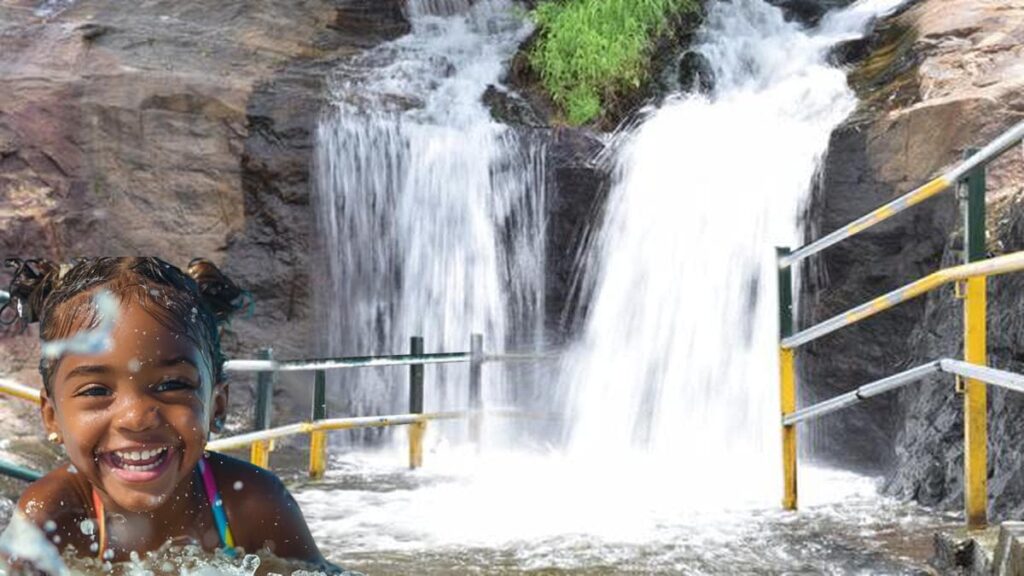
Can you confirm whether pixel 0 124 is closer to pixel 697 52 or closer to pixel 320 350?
pixel 320 350

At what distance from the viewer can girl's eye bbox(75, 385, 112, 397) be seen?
2023 millimetres

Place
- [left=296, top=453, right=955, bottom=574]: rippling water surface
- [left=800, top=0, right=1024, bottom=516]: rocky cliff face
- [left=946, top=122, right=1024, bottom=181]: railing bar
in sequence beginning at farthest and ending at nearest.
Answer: [left=800, top=0, right=1024, bottom=516]: rocky cliff face → [left=296, top=453, right=955, bottom=574]: rippling water surface → [left=946, top=122, right=1024, bottom=181]: railing bar

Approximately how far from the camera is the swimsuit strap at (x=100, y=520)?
2.22m

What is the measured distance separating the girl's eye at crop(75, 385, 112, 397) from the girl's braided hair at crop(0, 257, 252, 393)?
0.08 metres

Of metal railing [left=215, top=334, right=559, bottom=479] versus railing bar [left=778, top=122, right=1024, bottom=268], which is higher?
railing bar [left=778, top=122, right=1024, bottom=268]

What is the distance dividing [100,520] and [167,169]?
9.54 metres

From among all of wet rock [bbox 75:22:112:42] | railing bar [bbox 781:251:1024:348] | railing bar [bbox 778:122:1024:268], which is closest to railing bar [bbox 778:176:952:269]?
railing bar [bbox 778:122:1024:268]

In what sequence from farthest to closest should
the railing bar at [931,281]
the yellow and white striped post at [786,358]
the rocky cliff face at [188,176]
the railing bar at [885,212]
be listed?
the rocky cliff face at [188,176] < the yellow and white striped post at [786,358] < the railing bar at [885,212] < the railing bar at [931,281]

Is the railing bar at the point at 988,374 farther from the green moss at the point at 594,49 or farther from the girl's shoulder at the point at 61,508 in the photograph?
the green moss at the point at 594,49

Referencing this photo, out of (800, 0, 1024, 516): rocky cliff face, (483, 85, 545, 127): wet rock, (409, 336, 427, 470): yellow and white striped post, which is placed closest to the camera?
(800, 0, 1024, 516): rocky cliff face

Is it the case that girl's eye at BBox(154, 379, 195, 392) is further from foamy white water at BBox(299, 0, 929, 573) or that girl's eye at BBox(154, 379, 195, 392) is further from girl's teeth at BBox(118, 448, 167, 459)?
foamy white water at BBox(299, 0, 929, 573)

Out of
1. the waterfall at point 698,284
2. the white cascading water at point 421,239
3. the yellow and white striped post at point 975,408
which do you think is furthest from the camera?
the white cascading water at point 421,239

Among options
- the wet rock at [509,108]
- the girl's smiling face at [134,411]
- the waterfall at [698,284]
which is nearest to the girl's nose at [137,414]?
the girl's smiling face at [134,411]

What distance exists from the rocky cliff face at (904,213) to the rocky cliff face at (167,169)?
15.1ft
